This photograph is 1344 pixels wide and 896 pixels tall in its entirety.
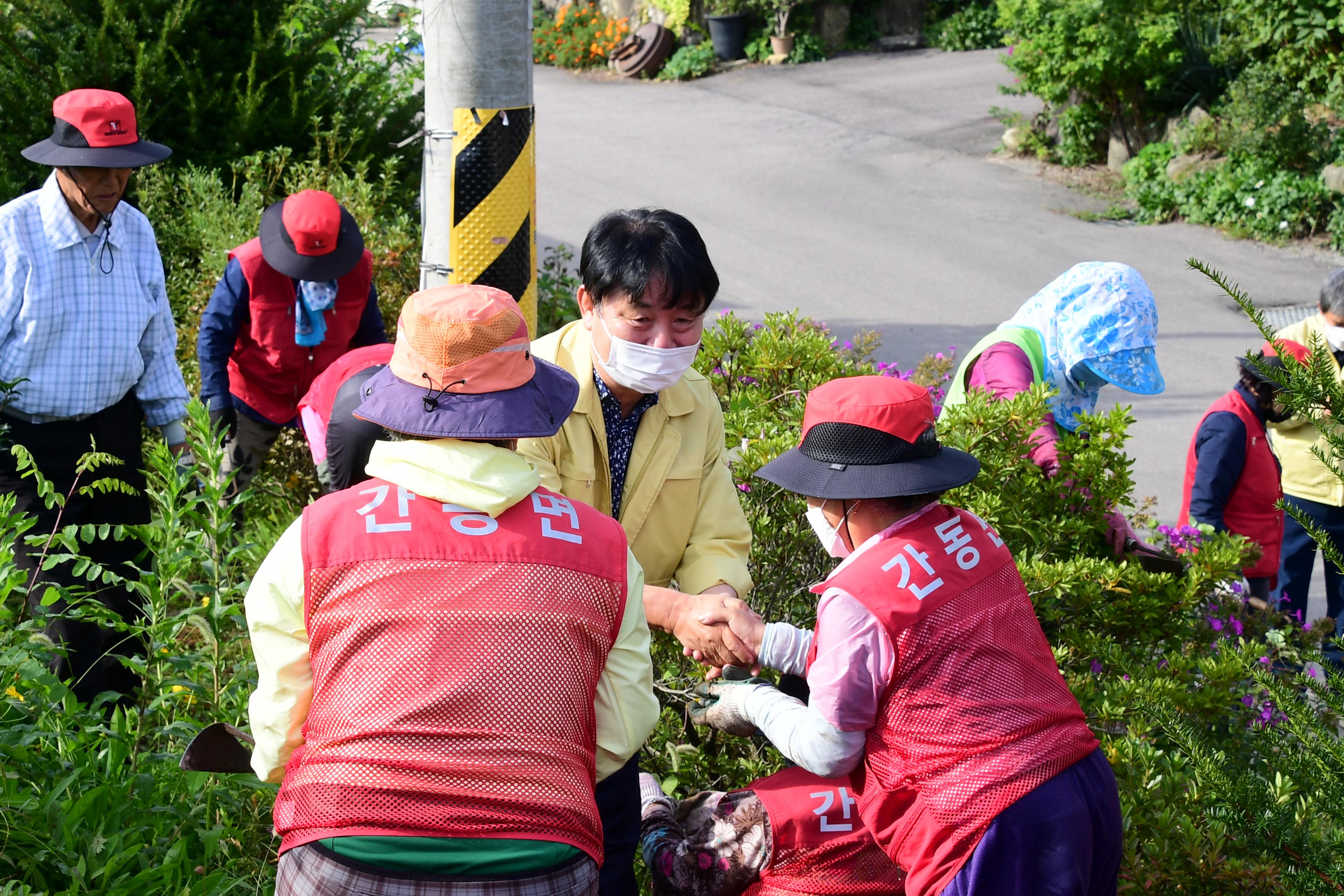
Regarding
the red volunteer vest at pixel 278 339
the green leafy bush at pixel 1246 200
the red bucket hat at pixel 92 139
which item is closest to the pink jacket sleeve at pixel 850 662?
the red bucket hat at pixel 92 139

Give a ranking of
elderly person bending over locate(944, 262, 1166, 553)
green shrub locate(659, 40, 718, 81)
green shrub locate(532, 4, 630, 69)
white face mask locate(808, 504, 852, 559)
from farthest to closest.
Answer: green shrub locate(532, 4, 630, 69) < green shrub locate(659, 40, 718, 81) < elderly person bending over locate(944, 262, 1166, 553) < white face mask locate(808, 504, 852, 559)

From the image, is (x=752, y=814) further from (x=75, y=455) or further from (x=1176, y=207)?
(x=1176, y=207)

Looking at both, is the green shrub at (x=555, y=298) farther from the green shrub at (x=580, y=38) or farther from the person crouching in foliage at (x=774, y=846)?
the green shrub at (x=580, y=38)

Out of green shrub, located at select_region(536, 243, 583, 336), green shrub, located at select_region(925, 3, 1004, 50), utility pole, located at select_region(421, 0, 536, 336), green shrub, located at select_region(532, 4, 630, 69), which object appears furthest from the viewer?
green shrub, located at select_region(532, 4, 630, 69)

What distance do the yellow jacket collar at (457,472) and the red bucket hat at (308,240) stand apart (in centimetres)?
288

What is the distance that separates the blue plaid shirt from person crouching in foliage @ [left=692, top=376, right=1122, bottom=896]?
8.62ft

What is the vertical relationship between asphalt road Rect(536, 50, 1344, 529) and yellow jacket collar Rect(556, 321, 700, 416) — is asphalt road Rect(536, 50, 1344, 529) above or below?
below

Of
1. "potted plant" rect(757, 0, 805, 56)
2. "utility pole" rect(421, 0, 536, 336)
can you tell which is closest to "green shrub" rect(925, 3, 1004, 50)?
"potted plant" rect(757, 0, 805, 56)

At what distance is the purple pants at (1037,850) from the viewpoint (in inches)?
88.6

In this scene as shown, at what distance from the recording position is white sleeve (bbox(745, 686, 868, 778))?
2.35 meters

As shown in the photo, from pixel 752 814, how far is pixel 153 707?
138 cm

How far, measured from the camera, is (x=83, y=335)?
3938 millimetres

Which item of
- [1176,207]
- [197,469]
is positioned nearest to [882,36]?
[1176,207]

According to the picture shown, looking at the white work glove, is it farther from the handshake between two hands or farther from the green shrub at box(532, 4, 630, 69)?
the green shrub at box(532, 4, 630, 69)
